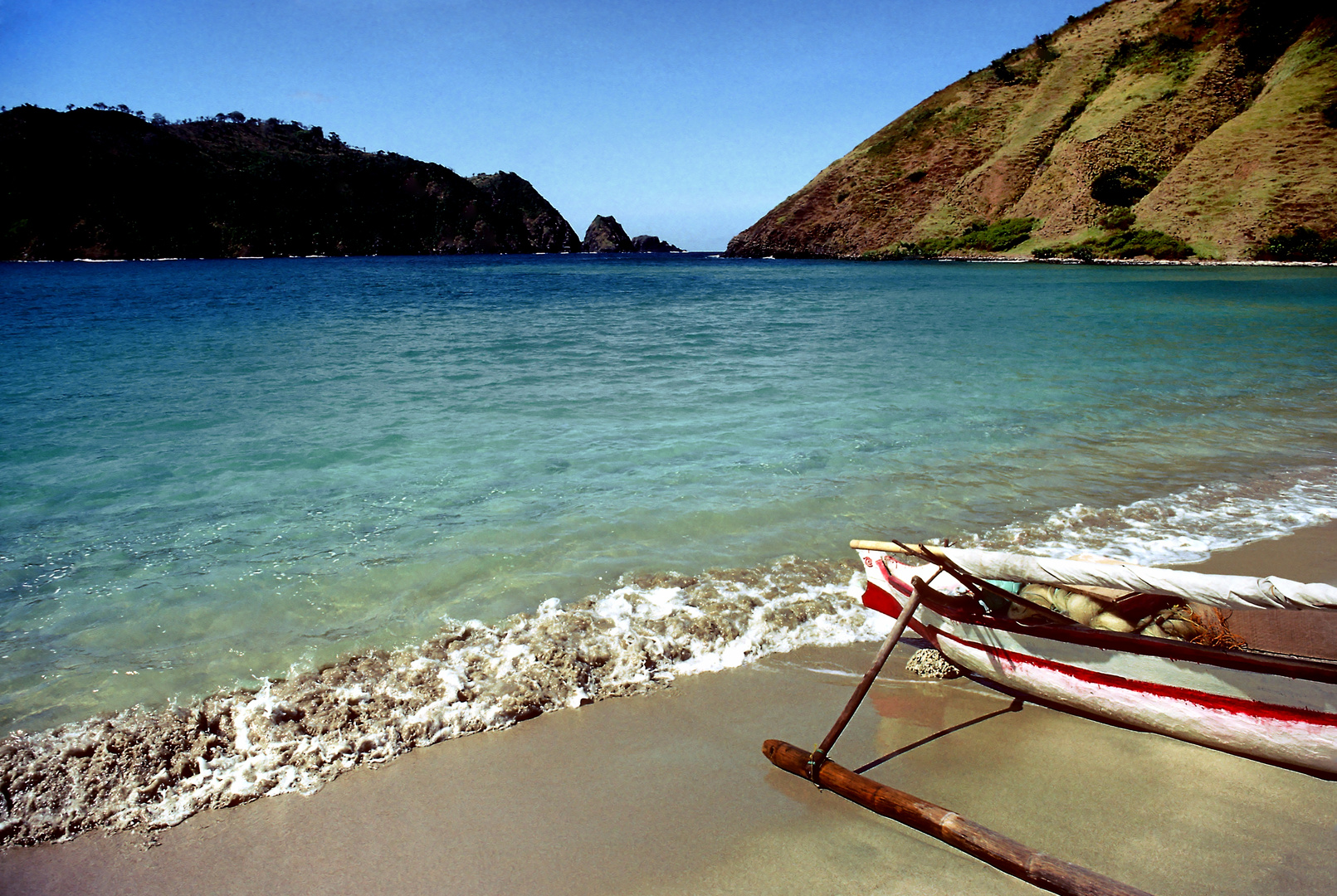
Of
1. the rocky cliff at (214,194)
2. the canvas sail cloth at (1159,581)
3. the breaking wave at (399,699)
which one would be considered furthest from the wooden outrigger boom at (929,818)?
the rocky cliff at (214,194)

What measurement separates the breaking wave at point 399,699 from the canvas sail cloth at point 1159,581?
1745mm

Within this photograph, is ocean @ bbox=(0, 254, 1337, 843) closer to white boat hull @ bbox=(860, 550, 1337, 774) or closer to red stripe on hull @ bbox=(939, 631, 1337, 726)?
white boat hull @ bbox=(860, 550, 1337, 774)

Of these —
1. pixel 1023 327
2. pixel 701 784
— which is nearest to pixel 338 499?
pixel 701 784

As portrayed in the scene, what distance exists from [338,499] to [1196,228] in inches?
2847

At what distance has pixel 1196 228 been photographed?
58344 mm

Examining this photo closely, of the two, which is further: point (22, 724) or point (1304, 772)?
point (22, 724)

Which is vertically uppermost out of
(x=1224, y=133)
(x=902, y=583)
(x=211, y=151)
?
(x=211, y=151)

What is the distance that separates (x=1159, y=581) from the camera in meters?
3.49

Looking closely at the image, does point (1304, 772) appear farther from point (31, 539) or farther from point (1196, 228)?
point (1196, 228)

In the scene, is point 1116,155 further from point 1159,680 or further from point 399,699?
point 399,699

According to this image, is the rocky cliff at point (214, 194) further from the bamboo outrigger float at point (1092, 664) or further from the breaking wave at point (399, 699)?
the bamboo outrigger float at point (1092, 664)

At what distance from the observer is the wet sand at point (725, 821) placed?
10.7ft

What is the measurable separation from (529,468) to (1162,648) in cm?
747

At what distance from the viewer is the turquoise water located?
234 inches
